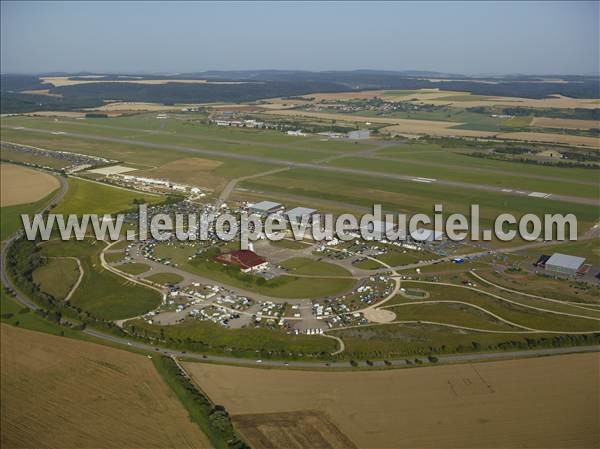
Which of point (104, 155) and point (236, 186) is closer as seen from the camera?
point (236, 186)

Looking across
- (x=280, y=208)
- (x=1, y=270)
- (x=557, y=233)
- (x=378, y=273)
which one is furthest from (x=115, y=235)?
(x=557, y=233)

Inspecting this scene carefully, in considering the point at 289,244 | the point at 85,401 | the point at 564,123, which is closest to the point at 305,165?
the point at 289,244

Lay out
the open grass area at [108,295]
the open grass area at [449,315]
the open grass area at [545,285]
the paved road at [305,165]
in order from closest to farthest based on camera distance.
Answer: the open grass area at [449,315]
the open grass area at [108,295]
the open grass area at [545,285]
the paved road at [305,165]

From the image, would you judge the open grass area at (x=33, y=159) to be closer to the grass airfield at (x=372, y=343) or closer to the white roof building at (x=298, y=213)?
the grass airfield at (x=372, y=343)

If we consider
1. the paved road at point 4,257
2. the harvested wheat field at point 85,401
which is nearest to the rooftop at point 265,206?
the paved road at point 4,257

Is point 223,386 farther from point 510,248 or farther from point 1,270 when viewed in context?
point 510,248

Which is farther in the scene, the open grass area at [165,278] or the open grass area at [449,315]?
the open grass area at [165,278]

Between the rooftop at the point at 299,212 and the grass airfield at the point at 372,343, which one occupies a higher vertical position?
the rooftop at the point at 299,212

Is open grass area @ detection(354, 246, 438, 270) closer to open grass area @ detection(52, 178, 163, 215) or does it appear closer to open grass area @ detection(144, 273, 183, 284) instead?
open grass area @ detection(144, 273, 183, 284)
